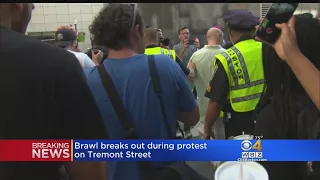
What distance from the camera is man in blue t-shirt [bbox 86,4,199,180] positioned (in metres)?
2.04

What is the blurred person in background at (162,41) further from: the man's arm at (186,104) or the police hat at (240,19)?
the police hat at (240,19)

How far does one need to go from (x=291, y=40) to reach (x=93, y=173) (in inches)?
44.2

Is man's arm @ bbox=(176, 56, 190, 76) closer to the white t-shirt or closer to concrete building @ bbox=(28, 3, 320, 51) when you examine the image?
concrete building @ bbox=(28, 3, 320, 51)

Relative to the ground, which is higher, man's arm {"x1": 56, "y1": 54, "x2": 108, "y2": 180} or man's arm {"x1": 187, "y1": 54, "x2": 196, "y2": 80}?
man's arm {"x1": 187, "y1": 54, "x2": 196, "y2": 80}

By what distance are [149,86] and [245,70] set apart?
0.46 m

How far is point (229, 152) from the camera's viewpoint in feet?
6.84

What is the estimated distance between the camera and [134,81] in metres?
2.07

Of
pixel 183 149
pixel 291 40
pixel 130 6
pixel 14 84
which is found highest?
pixel 130 6

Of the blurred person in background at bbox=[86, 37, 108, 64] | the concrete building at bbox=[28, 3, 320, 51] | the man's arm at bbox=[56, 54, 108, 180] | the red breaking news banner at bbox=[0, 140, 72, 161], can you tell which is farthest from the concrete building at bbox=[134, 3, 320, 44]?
the red breaking news banner at bbox=[0, 140, 72, 161]

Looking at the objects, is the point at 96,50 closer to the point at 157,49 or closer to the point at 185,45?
the point at 157,49

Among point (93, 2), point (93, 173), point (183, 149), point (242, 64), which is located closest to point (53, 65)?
point (93, 2)

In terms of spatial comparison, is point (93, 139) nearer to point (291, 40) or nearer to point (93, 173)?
point (93, 173)

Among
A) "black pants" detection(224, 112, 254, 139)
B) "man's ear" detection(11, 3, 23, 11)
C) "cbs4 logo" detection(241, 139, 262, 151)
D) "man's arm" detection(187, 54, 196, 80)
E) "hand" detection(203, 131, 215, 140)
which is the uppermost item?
"man's ear" detection(11, 3, 23, 11)

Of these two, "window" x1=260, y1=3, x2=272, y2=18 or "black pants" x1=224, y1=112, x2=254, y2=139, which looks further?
"black pants" x1=224, y1=112, x2=254, y2=139
